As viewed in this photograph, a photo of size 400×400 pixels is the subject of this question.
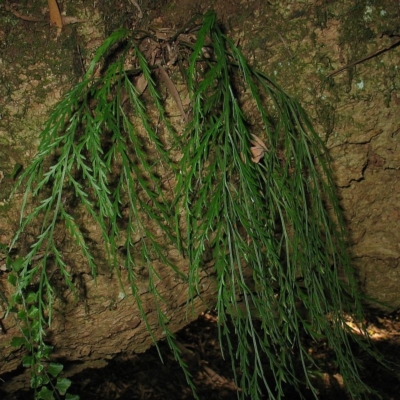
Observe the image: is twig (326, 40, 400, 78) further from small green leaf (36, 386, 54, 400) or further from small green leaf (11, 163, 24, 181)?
small green leaf (36, 386, 54, 400)

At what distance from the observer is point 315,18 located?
141 cm

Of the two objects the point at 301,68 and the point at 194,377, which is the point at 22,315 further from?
the point at 194,377

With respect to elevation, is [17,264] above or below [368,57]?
below

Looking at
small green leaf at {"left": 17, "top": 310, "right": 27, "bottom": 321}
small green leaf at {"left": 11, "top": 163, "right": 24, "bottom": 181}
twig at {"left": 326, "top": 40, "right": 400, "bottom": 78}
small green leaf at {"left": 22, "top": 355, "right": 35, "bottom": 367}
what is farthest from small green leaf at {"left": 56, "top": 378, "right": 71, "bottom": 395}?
twig at {"left": 326, "top": 40, "right": 400, "bottom": 78}

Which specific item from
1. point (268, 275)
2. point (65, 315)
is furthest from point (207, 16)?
point (65, 315)

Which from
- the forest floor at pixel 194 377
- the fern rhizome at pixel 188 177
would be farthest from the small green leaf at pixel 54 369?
the forest floor at pixel 194 377

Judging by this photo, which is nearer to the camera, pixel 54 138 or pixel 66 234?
pixel 54 138

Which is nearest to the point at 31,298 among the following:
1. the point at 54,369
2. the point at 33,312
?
the point at 33,312

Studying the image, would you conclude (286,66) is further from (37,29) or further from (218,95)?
(37,29)

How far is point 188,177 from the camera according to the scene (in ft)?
3.86

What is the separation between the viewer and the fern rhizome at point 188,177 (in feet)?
3.85

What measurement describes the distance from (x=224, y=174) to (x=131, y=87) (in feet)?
1.07

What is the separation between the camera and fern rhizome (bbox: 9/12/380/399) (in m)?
1.17

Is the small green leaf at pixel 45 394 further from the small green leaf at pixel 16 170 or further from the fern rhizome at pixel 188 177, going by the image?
the small green leaf at pixel 16 170
